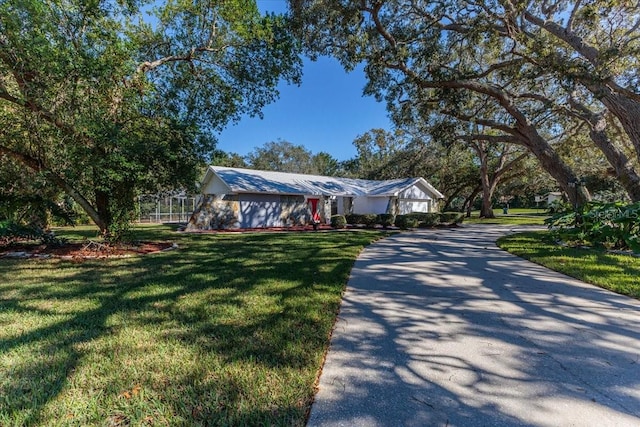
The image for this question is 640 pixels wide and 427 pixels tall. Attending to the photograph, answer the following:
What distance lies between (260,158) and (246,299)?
47.4 metres

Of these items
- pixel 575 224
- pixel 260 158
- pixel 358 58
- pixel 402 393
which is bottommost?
pixel 402 393

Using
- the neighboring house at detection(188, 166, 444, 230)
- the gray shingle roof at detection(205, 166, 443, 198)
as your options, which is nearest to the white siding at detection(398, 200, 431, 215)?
the neighboring house at detection(188, 166, 444, 230)

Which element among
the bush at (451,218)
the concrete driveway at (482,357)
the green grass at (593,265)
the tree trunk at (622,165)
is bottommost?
the concrete driveway at (482,357)

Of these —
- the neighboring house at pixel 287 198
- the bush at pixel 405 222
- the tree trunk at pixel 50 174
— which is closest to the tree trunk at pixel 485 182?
the neighboring house at pixel 287 198

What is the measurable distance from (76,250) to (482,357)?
1031cm

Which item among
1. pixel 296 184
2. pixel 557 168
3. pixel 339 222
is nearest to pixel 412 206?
pixel 339 222

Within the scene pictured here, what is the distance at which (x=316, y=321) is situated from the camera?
146 inches

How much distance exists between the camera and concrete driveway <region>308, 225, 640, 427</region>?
2.14 meters

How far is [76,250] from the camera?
29.0 feet

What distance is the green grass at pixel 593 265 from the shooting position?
513cm

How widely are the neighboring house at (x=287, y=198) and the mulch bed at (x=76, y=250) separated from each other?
7.78 m

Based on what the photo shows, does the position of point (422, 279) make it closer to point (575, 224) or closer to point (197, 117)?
point (575, 224)

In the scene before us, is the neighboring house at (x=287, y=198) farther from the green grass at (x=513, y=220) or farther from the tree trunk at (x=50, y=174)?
the tree trunk at (x=50, y=174)

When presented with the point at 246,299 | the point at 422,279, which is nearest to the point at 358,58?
the point at 422,279
